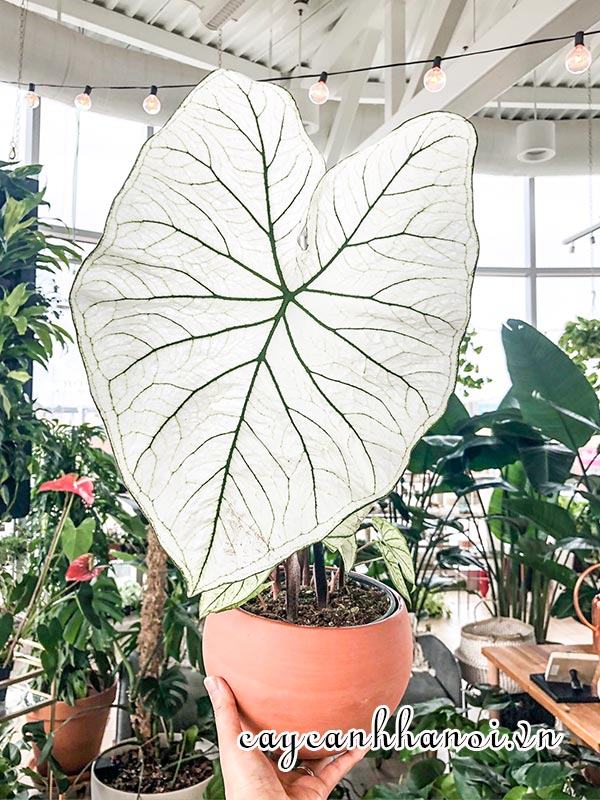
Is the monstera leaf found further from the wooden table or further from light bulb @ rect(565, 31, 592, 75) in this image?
light bulb @ rect(565, 31, 592, 75)

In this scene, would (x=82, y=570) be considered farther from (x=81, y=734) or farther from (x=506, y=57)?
(x=506, y=57)

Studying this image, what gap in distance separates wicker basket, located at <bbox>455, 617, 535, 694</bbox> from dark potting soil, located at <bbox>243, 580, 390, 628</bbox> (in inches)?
84.1

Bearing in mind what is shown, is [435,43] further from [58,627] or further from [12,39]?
[58,627]

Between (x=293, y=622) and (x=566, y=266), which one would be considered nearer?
(x=293, y=622)

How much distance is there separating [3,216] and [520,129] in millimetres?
4173

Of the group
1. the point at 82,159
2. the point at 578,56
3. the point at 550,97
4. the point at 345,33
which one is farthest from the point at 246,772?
the point at 82,159

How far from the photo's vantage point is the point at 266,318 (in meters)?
0.49

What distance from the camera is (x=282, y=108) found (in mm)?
460

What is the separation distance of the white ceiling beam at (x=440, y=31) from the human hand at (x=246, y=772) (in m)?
3.75

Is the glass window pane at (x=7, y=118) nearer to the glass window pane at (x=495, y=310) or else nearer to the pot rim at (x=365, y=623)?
the glass window pane at (x=495, y=310)

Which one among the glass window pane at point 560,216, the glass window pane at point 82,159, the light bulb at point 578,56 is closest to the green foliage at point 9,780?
the light bulb at point 578,56

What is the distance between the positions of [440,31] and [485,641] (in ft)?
10.2

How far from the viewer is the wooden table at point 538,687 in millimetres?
1681

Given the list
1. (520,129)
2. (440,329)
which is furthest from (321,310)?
(520,129)
